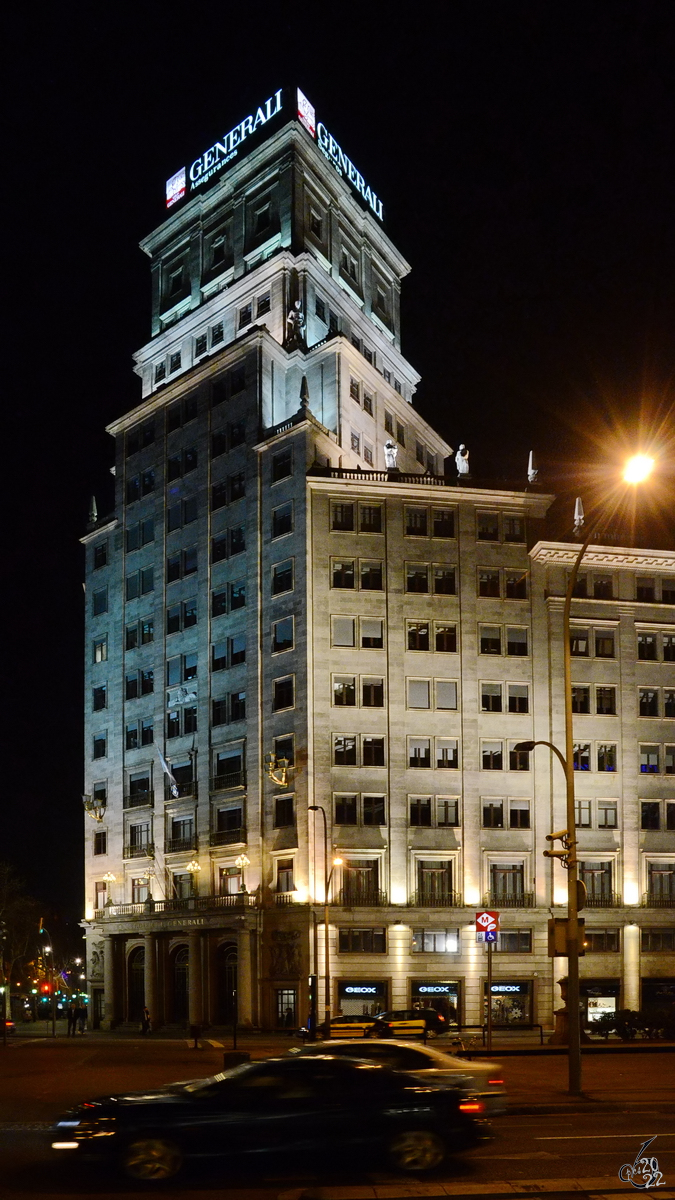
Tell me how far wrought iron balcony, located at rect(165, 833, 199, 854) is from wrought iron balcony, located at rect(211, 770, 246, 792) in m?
3.56

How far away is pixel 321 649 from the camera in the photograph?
6538cm

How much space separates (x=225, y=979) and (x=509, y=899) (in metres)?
17.3

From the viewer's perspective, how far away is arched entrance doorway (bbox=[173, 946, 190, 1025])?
69875mm

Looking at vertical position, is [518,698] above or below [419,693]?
below

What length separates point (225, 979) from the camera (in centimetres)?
6762

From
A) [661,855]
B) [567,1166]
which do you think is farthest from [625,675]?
[567,1166]

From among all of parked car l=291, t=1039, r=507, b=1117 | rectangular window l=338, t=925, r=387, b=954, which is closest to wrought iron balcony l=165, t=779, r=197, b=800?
rectangular window l=338, t=925, r=387, b=954

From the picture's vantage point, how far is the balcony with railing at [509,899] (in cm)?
6397

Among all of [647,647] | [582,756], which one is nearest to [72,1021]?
[582,756]

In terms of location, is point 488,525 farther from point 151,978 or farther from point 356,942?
point 151,978

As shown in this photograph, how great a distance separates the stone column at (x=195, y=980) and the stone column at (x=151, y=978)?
2627mm

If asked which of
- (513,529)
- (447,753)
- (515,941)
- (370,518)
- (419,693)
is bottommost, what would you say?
(515,941)

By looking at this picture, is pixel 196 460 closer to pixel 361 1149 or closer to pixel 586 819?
pixel 586 819

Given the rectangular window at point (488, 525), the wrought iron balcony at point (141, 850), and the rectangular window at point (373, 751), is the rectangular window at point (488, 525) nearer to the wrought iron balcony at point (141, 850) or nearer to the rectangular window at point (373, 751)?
the rectangular window at point (373, 751)
